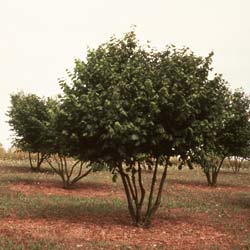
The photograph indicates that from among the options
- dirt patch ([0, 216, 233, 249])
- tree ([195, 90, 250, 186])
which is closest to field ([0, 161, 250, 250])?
dirt patch ([0, 216, 233, 249])

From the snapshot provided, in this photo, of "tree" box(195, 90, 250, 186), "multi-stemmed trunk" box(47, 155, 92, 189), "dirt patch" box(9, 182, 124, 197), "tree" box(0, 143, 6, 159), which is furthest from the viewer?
"tree" box(0, 143, 6, 159)

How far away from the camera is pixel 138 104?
13836 millimetres

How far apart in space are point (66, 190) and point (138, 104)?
1159 centimetres

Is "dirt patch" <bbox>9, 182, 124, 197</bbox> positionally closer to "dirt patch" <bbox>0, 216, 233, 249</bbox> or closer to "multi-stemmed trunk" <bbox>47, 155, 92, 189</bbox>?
"multi-stemmed trunk" <bbox>47, 155, 92, 189</bbox>

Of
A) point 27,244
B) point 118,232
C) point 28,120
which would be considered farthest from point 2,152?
point 27,244

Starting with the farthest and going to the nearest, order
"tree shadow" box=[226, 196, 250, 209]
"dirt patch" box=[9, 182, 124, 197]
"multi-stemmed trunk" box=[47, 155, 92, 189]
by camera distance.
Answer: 1. "multi-stemmed trunk" box=[47, 155, 92, 189]
2. "dirt patch" box=[9, 182, 124, 197]
3. "tree shadow" box=[226, 196, 250, 209]

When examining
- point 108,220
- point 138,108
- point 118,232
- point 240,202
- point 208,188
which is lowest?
point 118,232

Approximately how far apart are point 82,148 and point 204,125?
391 cm

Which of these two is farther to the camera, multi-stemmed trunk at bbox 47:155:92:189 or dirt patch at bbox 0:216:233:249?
multi-stemmed trunk at bbox 47:155:92:189

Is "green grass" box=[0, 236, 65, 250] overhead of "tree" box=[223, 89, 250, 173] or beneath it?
beneath

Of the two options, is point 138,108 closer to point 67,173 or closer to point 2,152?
point 67,173

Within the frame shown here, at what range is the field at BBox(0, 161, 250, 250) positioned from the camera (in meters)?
12.5

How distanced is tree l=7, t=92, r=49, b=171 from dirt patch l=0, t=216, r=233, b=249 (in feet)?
48.5

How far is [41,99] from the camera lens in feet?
101
